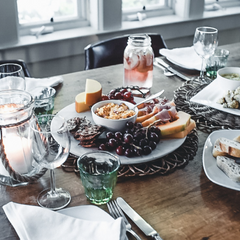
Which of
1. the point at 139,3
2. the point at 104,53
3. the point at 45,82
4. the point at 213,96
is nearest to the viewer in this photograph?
the point at 213,96

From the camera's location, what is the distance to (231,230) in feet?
2.43

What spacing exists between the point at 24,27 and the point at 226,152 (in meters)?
2.05

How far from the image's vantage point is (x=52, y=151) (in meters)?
0.76

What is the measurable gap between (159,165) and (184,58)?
925 mm

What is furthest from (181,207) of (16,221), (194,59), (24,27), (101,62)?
(24,27)

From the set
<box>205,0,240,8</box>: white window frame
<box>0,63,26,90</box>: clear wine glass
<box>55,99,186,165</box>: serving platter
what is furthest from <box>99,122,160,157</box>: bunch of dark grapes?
<box>205,0,240,8</box>: white window frame

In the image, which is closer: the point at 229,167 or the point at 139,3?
the point at 229,167

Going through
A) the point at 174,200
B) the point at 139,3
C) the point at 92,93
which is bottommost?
the point at 174,200

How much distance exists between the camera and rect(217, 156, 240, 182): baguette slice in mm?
852

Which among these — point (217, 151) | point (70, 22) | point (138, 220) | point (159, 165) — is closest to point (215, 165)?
point (217, 151)

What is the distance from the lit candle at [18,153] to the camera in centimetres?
81

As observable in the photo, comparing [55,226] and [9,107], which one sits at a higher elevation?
[9,107]

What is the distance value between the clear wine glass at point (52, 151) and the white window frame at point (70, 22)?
6.31 ft

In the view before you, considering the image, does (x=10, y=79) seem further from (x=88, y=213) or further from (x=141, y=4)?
(x=141, y=4)
